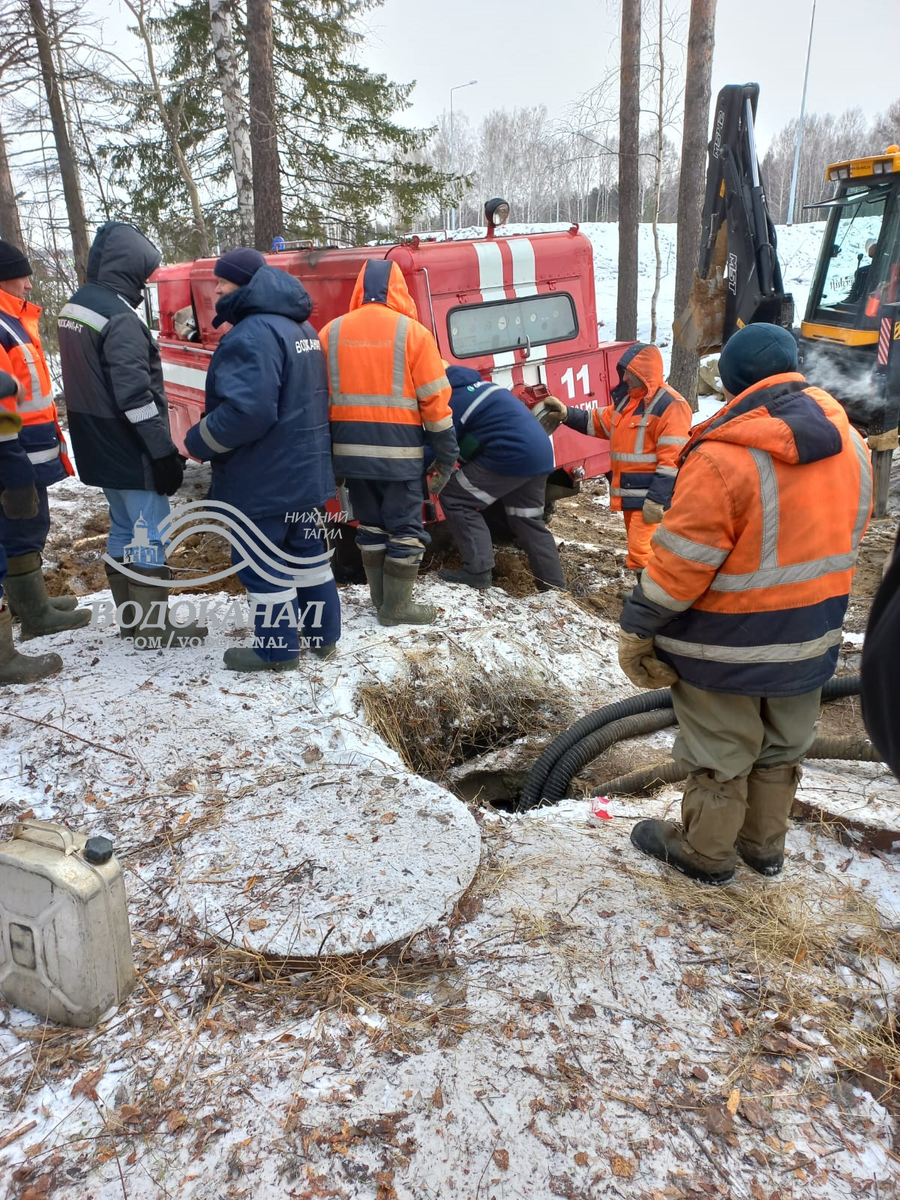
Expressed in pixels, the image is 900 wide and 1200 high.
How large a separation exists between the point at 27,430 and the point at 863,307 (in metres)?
7.69

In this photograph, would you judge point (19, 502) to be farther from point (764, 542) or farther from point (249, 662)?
point (764, 542)

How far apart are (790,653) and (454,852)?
1.42 metres

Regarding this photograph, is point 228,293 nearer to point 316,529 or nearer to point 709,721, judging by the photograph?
point 316,529

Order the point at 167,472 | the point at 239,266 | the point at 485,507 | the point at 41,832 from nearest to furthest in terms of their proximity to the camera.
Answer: the point at 41,832 < the point at 239,266 < the point at 167,472 < the point at 485,507

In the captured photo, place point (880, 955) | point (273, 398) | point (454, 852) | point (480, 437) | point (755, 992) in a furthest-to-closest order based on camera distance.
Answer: point (480, 437)
point (273, 398)
point (454, 852)
point (880, 955)
point (755, 992)

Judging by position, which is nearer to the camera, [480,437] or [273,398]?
[273,398]

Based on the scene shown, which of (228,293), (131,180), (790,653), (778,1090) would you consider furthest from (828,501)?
(131,180)

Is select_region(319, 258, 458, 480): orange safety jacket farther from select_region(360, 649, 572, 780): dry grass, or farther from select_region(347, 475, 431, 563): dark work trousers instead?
select_region(360, 649, 572, 780): dry grass

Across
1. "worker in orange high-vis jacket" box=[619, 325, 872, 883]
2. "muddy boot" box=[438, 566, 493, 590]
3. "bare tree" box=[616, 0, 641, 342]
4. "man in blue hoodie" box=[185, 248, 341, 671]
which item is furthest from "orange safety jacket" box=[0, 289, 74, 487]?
"bare tree" box=[616, 0, 641, 342]

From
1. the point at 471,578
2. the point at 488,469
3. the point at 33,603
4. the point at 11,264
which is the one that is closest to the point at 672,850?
the point at 471,578

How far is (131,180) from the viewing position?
1314 cm

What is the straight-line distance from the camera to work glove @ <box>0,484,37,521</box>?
13.5ft

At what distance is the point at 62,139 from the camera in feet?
46.3

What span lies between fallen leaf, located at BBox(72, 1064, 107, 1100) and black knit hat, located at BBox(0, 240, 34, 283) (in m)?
3.85
